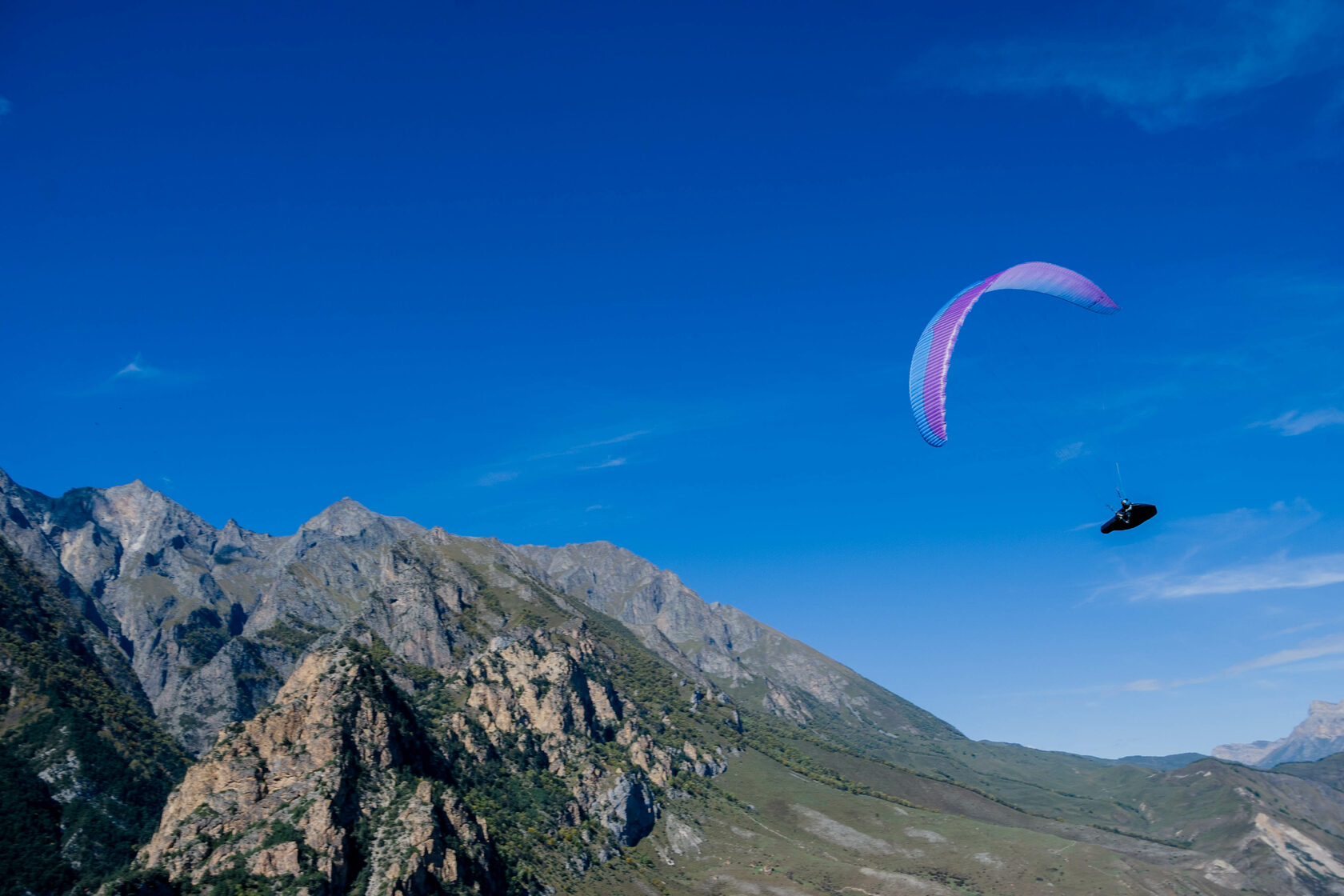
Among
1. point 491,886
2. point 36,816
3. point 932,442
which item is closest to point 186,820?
point 491,886

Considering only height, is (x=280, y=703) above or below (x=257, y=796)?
above

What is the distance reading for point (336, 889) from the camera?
135500 millimetres

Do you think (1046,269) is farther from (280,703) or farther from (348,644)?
(348,644)

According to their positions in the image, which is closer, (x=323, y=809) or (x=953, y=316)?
Result: (x=953, y=316)

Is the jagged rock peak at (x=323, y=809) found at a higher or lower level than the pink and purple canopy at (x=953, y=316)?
lower

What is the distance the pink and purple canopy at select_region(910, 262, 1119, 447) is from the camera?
81562 millimetres

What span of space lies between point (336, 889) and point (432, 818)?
18.8m

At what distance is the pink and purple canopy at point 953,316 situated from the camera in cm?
8156

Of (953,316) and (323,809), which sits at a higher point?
(953,316)

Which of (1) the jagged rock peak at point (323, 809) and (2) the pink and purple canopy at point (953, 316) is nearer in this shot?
(2) the pink and purple canopy at point (953, 316)

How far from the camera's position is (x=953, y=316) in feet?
280

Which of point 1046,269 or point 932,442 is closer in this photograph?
point 932,442

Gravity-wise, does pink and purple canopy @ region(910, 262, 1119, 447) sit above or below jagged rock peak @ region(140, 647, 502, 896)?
above

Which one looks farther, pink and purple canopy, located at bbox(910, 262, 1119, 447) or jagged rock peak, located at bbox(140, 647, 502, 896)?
jagged rock peak, located at bbox(140, 647, 502, 896)
